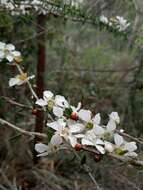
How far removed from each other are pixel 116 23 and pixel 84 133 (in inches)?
24.2

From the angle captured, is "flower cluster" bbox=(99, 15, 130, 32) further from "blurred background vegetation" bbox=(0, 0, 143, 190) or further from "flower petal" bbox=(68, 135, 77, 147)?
"flower petal" bbox=(68, 135, 77, 147)

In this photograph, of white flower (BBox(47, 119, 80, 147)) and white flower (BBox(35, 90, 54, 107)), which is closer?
white flower (BBox(47, 119, 80, 147))

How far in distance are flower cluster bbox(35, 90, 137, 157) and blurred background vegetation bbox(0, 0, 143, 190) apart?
0.44 m

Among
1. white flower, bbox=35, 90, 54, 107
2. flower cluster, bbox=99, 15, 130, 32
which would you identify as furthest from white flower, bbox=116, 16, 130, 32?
white flower, bbox=35, 90, 54, 107

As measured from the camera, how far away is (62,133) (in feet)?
3.43

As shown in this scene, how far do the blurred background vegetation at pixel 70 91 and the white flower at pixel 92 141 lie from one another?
472 millimetres

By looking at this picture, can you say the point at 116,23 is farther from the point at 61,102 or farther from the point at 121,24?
the point at 61,102

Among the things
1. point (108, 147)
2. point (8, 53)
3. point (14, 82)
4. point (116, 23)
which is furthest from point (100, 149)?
point (116, 23)

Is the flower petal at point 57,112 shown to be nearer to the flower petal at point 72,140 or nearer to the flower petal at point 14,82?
the flower petal at point 72,140

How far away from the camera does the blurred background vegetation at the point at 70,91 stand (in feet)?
5.70

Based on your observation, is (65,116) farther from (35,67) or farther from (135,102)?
(135,102)

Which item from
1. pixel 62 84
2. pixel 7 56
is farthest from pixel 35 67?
pixel 7 56

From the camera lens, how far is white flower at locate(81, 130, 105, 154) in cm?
103

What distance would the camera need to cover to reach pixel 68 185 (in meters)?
1.90
